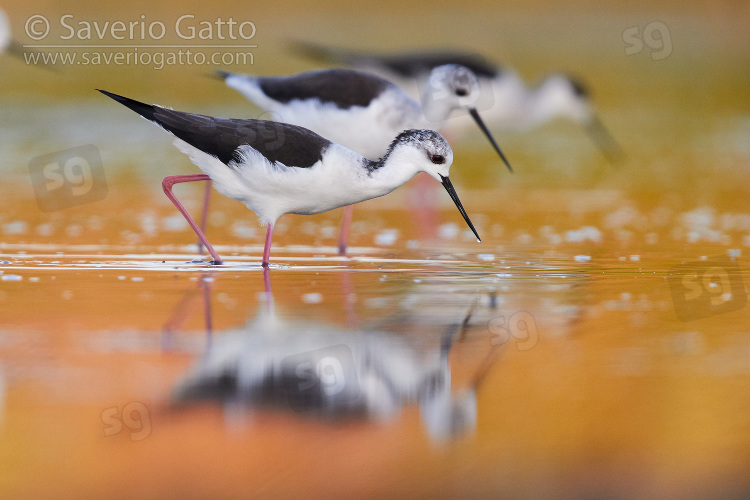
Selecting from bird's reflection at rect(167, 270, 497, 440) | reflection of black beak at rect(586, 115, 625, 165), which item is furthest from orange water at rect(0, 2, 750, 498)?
reflection of black beak at rect(586, 115, 625, 165)

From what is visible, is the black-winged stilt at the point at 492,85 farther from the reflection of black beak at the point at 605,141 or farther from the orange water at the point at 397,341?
the orange water at the point at 397,341

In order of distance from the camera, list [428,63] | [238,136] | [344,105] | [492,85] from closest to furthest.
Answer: [238,136], [344,105], [428,63], [492,85]

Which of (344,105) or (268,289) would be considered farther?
(344,105)

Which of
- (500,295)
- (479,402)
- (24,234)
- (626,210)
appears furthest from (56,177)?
(479,402)

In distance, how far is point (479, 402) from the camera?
13.0 feet

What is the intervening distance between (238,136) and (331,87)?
194cm

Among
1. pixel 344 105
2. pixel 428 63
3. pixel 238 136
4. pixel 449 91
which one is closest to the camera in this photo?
pixel 238 136

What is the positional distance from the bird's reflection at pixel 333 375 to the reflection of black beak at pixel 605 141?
9.06m

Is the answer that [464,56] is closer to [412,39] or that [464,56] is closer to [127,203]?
[127,203]

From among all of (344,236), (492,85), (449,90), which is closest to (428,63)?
(492,85)

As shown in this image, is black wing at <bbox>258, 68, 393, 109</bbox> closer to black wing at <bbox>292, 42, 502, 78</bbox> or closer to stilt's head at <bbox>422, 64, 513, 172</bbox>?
stilt's head at <bbox>422, 64, 513, 172</bbox>

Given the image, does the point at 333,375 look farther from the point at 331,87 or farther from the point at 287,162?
the point at 331,87

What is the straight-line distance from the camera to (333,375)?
421 centimetres

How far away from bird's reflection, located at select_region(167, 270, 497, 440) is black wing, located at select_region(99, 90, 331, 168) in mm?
1717
